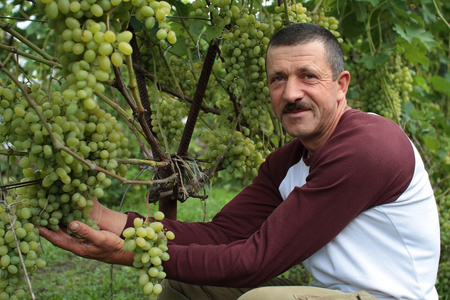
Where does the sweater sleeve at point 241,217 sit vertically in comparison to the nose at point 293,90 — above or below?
below

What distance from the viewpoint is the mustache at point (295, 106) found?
6.00 feet

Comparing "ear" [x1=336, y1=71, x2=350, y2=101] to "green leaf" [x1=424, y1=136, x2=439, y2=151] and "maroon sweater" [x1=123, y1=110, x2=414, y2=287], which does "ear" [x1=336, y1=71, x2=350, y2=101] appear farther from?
"green leaf" [x1=424, y1=136, x2=439, y2=151]

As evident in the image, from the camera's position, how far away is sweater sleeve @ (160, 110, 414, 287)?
1.62m

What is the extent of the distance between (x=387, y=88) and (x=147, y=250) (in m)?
2.09

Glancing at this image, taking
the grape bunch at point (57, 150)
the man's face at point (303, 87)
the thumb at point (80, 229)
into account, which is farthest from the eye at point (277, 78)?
the thumb at point (80, 229)

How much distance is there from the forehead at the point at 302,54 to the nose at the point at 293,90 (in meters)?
0.06

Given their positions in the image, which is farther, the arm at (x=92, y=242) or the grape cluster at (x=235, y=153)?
the grape cluster at (x=235, y=153)

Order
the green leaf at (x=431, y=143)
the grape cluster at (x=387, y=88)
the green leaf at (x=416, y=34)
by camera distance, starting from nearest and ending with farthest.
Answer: the green leaf at (x=416, y=34) → the grape cluster at (x=387, y=88) → the green leaf at (x=431, y=143)

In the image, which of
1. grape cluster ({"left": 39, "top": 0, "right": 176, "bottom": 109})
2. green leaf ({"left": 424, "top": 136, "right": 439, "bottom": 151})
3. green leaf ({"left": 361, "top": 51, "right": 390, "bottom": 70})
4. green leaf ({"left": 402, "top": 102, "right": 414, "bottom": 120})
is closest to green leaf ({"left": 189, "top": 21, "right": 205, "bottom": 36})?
grape cluster ({"left": 39, "top": 0, "right": 176, "bottom": 109})

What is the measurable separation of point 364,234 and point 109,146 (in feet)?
2.94

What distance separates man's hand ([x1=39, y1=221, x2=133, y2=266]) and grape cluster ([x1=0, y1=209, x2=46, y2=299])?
0.21 feet

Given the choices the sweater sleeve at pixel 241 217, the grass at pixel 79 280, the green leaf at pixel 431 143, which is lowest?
the grass at pixel 79 280

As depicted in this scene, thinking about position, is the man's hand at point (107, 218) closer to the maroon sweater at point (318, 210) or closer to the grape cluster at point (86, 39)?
the maroon sweater at point (318, 210)

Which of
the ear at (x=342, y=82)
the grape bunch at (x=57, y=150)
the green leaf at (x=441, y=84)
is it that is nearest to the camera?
the grape bunch at (x=57, y=150)
